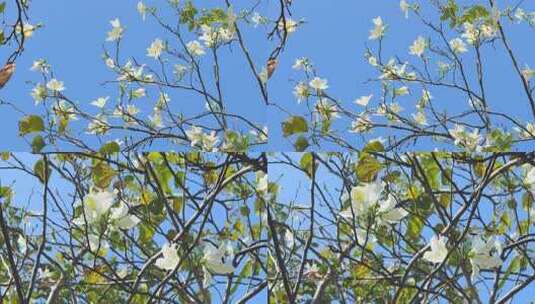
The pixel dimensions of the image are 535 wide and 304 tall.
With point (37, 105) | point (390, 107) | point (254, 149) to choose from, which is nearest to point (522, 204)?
point (390, 107)

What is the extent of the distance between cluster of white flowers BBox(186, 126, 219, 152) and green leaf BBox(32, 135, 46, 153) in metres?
Result: 0.31

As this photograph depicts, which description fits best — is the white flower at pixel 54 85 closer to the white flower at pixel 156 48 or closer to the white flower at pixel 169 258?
the white flower at pixel 156 48

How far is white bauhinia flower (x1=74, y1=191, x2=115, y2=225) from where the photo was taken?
219cm

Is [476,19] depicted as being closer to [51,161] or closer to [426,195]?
[426,195]

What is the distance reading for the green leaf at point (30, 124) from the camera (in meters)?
2.30

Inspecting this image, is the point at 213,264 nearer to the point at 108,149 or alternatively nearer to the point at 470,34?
the point at 108,149

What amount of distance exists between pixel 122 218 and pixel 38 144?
0.28m

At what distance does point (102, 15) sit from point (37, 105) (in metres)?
0.25

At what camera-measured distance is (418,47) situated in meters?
2.36

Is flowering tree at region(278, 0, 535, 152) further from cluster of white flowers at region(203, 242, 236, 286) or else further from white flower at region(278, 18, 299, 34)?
cluster of white flowers at region(203, 242, 236, 286)

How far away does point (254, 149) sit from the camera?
232cm

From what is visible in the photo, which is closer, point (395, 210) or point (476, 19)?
point (395, 210)

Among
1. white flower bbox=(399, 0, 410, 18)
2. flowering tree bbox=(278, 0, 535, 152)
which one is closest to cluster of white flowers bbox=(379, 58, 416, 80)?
flowering tree bbox=(278, 0, 535, 152)

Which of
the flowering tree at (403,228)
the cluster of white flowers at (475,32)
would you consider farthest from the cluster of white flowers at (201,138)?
the cluster of white flowers at (475,32)
